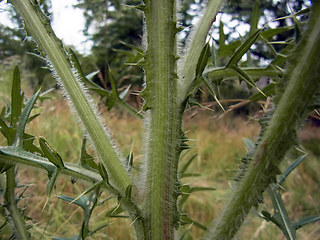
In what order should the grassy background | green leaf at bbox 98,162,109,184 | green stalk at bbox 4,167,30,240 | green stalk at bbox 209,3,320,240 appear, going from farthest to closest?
the grassy background < green stalk at bbox 4,167,30,240 < green leaf at bbox 98,162,109,184 < green stalk at bbox 209,3,320,240

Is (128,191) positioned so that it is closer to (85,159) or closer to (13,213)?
(85,159)

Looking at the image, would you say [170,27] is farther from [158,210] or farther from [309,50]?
A: [158,210]

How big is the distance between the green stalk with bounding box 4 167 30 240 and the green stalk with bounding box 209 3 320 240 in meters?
0.58

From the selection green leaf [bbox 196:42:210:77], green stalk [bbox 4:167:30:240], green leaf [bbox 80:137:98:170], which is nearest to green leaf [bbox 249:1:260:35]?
green leaf [bbox 196:42:210:77]

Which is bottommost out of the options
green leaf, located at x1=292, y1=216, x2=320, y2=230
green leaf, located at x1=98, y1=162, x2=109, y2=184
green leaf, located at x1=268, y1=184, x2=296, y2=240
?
green leaf, located at x1=292, y1=216, x2=320, y2=230

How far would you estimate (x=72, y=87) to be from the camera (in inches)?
31.9

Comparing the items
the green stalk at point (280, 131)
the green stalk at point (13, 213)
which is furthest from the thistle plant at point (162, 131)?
the green stalk at point (13, 213)

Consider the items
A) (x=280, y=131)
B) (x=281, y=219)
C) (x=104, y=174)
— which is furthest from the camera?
(x=281, y=219)

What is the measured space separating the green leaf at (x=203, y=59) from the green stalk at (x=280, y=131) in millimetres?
223

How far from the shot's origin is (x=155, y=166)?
0.75m

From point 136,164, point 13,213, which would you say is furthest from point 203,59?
point 136,164

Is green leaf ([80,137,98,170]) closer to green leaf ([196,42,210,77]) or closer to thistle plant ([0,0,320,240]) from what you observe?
thistle plant ([0,0,320,240])

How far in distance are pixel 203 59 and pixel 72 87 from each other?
13.6 inches

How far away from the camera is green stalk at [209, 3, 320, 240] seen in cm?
54
